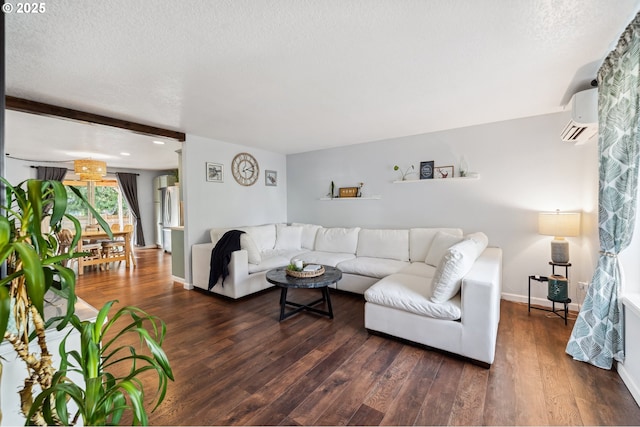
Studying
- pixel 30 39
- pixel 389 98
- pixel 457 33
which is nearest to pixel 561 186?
pixel 389 98

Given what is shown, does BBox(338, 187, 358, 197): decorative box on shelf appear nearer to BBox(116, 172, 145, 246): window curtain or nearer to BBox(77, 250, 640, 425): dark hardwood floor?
BBox(77, 250, 640, 425): dark hardwood floor

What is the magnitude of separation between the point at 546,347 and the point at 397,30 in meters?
2.76

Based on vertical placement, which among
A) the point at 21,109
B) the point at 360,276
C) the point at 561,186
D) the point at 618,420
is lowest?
the point at 618,420

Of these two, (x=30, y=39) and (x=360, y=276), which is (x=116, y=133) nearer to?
(x=30, y=39)

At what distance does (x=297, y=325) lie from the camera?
2818 mm

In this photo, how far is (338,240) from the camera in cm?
445

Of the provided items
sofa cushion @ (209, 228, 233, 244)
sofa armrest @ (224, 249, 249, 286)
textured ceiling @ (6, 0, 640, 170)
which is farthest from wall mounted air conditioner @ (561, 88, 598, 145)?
sofa cushion @ (209, 228, 233, 244)

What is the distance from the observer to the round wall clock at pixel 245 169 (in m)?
4.68

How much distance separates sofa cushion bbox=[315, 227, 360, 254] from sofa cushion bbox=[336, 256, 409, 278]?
45cm

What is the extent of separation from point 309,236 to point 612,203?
144 inches

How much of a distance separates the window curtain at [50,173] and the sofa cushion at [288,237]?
18.2 ft

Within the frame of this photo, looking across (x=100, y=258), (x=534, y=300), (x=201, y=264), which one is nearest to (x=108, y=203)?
(x=100, y=258)

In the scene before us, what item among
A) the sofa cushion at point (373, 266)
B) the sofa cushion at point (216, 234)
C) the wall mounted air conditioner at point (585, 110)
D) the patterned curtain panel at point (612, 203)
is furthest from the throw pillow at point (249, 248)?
the wall mounted air conditioner at point (585, 110)

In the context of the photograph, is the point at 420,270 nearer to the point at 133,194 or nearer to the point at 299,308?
the point at 299,308
